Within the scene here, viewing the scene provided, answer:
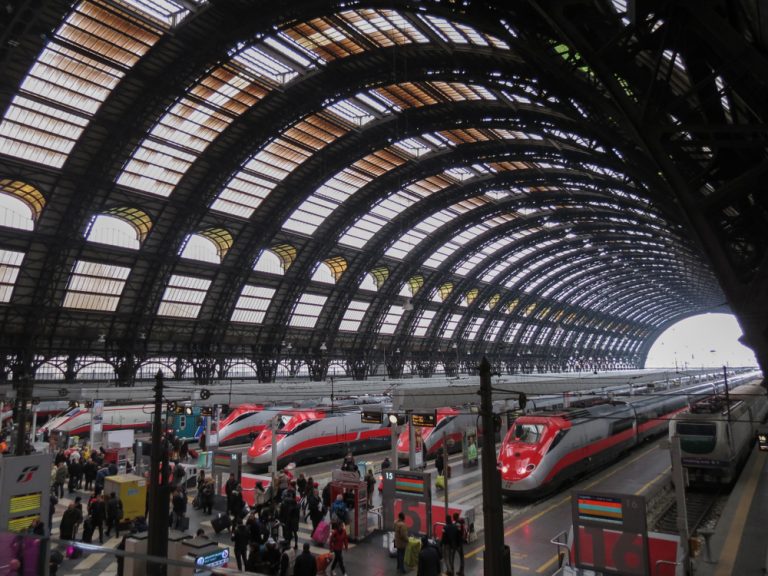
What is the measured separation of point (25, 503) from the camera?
49.9 feet

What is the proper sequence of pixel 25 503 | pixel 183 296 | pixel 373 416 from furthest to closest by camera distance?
pixel 183 296
pixel 373 416
pixel 25 503

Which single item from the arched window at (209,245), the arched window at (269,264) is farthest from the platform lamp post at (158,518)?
the arched window at (269,264)

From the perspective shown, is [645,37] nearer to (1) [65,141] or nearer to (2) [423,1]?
(2) [423,1]

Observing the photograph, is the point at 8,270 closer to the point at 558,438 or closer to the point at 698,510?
the point at 558,438

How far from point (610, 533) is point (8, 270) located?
37.8m

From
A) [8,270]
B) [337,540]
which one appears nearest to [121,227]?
[8,270]

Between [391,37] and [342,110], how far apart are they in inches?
306

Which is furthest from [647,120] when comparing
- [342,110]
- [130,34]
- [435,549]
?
[342,110]

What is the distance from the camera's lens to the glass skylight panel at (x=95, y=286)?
3834cm

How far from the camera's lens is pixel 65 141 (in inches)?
1228

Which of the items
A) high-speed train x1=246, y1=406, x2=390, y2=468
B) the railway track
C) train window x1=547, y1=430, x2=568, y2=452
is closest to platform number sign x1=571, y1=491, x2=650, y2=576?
the railway track

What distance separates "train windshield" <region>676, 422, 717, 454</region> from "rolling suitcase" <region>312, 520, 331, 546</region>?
14139 millimetres

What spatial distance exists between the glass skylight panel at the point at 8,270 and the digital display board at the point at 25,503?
24.9 meters

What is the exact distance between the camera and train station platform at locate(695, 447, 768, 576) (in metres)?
12.8
